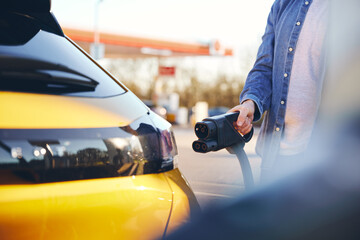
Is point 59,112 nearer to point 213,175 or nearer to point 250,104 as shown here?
point 250,104

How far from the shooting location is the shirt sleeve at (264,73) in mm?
2076

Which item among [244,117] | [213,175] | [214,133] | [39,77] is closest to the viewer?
[39,77]

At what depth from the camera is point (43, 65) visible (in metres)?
1.58

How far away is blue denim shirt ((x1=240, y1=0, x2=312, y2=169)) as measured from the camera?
79.9 inches

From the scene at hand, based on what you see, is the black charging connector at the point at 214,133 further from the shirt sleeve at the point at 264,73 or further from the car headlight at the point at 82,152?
the shirt sleeve at the point at 264,73

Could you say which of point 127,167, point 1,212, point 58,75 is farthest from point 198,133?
point 1,212

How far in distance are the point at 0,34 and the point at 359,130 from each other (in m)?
1.38

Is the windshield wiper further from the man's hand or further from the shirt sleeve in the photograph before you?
the shirt sleeve

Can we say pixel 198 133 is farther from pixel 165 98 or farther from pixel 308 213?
pixel 165 98

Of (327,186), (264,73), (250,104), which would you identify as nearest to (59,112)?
(250,104)

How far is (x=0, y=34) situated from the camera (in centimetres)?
159

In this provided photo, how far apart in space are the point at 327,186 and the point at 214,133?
0.47 m

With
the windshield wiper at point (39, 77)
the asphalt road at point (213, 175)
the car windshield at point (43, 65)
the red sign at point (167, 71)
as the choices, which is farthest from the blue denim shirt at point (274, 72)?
the red sign at point (167, 71)

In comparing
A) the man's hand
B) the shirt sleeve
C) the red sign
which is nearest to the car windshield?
the man's hand
